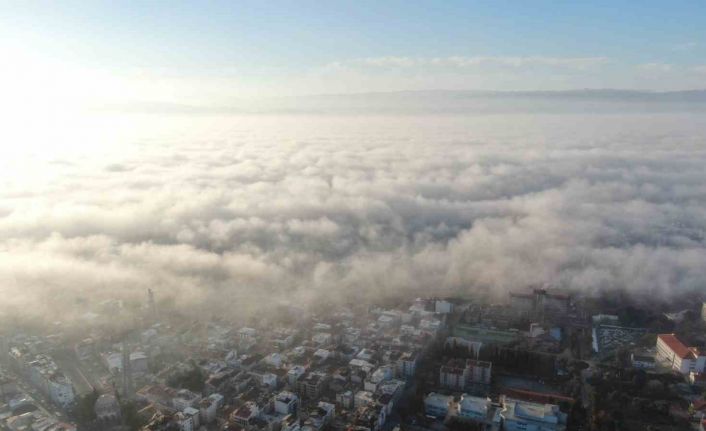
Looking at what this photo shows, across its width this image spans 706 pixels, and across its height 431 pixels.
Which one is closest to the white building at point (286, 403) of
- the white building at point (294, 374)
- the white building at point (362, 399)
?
the white building at point (294, 374)

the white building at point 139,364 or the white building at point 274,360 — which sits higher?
the white building at point 274,360

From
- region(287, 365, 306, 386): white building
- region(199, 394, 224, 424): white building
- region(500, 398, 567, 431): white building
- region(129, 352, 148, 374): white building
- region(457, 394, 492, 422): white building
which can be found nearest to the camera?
region(500, 398, 567, 431): white building

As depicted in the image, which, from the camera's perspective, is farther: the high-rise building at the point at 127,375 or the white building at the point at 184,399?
the high-rise building at the point at 127,375

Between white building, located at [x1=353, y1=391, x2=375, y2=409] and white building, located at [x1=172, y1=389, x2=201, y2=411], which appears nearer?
white building, located at [x1=172, y1=389, x2=201, y2=411]

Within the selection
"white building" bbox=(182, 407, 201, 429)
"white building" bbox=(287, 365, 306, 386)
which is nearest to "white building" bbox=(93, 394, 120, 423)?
"white building" bbox=(182, 407, 201, 429)

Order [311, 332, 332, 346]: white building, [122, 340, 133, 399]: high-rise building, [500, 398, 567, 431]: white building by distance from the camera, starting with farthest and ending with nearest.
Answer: [311, 332, 332, 346]: white building, [122, 340, 133, 399]: high-rise building, [500, 398, 567, 431]: white building

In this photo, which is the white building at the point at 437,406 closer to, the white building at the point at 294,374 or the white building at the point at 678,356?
the white building at the point at 294,374

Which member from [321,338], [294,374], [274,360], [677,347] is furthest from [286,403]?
[677,347]

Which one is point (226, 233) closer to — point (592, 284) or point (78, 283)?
point (78, 283)

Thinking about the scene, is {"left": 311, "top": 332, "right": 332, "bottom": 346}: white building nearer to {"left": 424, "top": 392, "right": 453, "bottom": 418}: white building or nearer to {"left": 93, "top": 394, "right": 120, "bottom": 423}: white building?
{"left": 424, "top": 392, "right": 453, "bottom": 418}: white building
